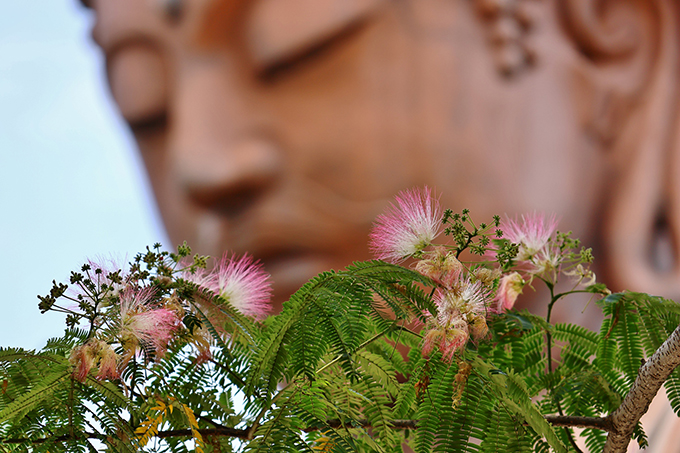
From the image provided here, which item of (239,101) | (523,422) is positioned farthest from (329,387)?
(239,101)

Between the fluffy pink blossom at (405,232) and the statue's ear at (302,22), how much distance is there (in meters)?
2.17

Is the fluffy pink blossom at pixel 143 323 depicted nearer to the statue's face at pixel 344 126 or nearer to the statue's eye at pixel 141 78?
the statue's face at pixel 344 126

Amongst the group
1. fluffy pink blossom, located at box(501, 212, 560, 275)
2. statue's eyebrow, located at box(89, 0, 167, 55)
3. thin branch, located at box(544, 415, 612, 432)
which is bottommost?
thin branch, located at box(544, 415, 612, 432)

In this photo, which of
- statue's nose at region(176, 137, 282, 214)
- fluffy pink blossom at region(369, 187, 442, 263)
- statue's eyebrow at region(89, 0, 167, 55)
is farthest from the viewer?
statue's eyebrow at region(89, 0, 167, 55)

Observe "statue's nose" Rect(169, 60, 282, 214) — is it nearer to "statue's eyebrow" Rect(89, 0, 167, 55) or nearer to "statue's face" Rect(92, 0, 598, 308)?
"statue's face" Rect(92, 0, 598, 308)

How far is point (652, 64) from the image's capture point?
2986 millimetres

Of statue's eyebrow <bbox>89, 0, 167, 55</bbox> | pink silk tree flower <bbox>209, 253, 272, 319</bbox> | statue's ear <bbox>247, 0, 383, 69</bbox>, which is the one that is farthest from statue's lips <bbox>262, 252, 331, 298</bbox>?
pink silk tree flower <bbox>209, 253, 272, 319</bbox>

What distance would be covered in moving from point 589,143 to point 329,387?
2414mm

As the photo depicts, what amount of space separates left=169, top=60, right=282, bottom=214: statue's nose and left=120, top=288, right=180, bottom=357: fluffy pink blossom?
217 centimetres

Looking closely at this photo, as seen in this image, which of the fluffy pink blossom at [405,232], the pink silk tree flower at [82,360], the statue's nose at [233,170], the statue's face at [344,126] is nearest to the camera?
the pink silk tree flower at [82,360]

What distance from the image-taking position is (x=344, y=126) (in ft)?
9.09

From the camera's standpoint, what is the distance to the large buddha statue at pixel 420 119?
272cm

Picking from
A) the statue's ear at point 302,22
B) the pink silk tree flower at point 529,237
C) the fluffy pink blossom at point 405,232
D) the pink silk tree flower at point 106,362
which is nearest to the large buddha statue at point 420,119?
the statue's ear at point 302,22

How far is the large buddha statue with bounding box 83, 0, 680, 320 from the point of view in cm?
272
